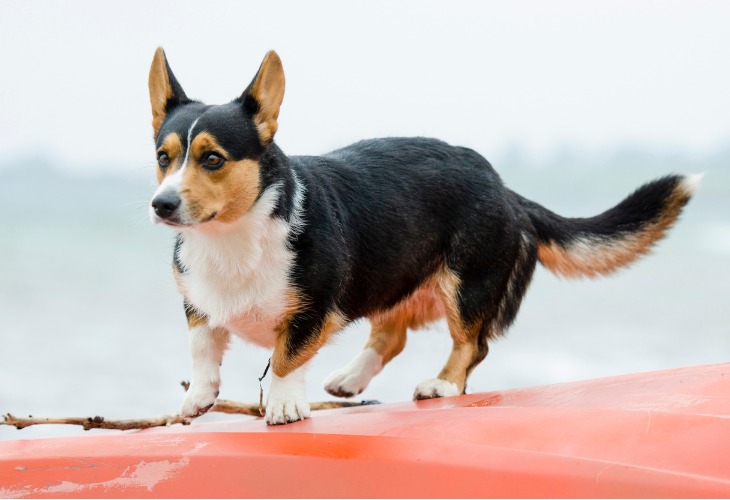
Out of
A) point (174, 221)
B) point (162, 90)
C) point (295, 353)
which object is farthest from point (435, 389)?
point (162, 90)

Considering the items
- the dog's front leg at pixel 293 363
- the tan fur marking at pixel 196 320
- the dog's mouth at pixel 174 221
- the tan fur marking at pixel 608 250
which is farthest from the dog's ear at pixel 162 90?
the tan fur marking at pixel 608 250

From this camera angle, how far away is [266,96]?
3045 mm

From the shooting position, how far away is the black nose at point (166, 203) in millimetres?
2717

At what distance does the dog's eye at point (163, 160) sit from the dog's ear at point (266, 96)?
0.91ft

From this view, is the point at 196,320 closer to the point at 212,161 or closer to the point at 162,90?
the point at 212,161

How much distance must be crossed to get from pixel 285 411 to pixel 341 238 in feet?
1.87

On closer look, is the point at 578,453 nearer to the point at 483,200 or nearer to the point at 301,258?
the point at 301,258

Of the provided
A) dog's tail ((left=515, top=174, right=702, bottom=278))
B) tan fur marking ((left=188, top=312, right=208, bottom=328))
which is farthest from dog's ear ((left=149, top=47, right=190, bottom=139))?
dog's tail ((left=515, top=174, right=702, bottom=278))

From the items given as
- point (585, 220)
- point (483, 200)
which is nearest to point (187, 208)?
point (483, 200)

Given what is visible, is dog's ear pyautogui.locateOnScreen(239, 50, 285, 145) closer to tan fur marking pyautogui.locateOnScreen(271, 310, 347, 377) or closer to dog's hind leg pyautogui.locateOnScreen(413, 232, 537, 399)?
tan fur marking pyautogui.locateOnScreen(271, 310, 347, 377)

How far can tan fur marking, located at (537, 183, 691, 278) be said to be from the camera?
13.5ft

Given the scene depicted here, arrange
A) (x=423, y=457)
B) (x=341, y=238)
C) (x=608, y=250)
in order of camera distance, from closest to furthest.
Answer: (x=423, y=457) → (x=341, y=238) → (x=608, y=250)

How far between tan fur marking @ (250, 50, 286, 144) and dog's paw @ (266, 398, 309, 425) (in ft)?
2.46

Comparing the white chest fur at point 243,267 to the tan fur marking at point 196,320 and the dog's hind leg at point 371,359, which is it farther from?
the dog's hind leg at point 371,359
